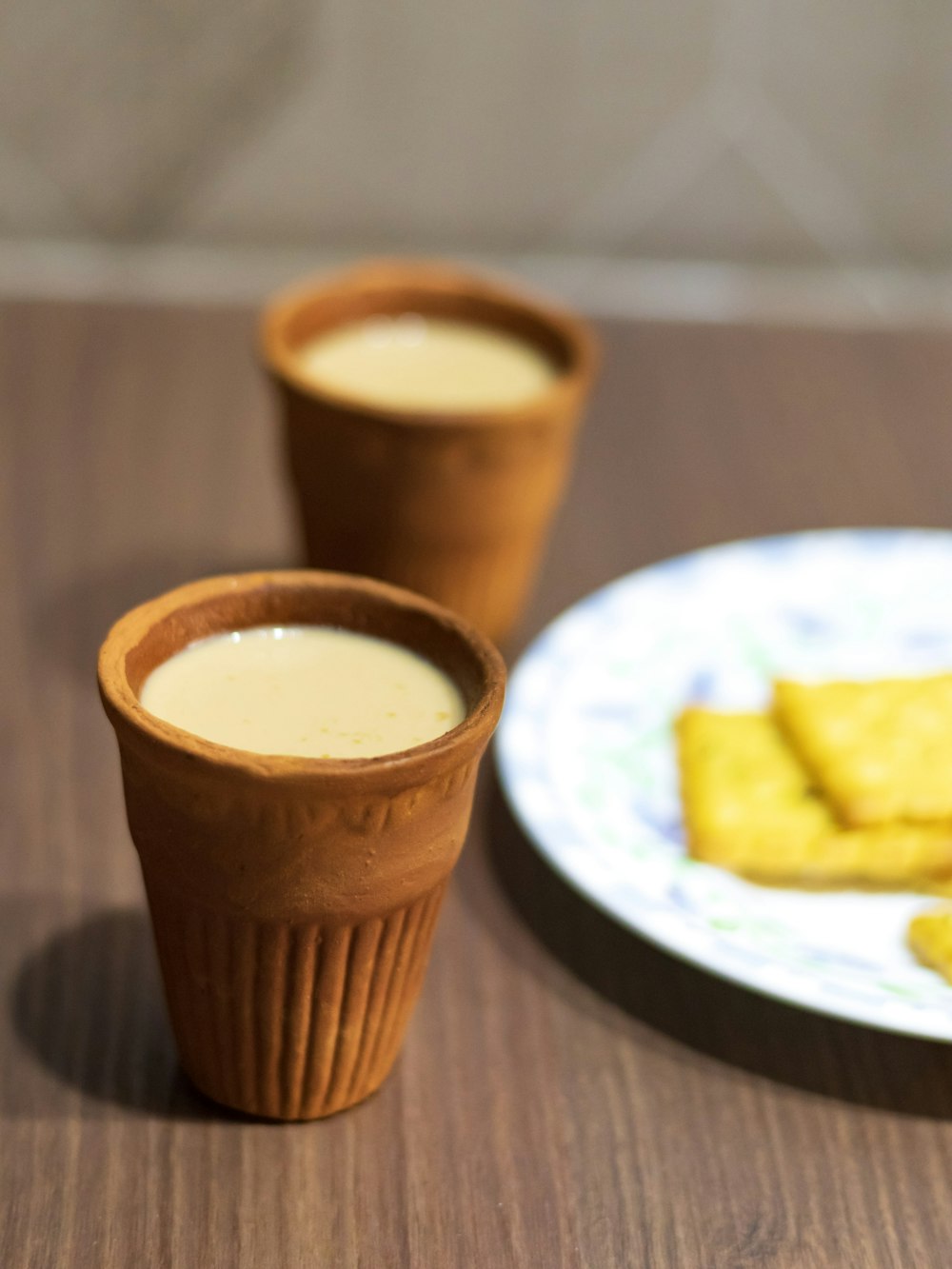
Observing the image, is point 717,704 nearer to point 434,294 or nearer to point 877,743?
point 877,743

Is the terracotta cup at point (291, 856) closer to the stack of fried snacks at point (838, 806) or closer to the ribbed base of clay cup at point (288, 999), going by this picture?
the ribbed base of clay cup at point (288, 999)

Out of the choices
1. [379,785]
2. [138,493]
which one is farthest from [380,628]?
[138,493]

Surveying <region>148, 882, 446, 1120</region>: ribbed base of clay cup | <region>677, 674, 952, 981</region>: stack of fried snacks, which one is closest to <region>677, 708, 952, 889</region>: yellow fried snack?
<region>677, 674, 952, 981</region>: stack of fried snacks

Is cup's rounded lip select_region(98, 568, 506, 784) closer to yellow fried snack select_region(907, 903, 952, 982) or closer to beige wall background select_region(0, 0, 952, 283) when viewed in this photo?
yellow fried snack select_region(907, 903, 952, 982)

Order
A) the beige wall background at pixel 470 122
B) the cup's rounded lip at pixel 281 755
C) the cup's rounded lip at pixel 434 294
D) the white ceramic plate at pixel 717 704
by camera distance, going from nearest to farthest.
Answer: the cup's rounded lip at pixel 281 755 → the white ceramic plate at pixel 717 704 → the cup's rounded lip at pixel 434 294 → the beige wall background at pixel 470 122

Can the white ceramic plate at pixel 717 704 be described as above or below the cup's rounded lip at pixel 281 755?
below

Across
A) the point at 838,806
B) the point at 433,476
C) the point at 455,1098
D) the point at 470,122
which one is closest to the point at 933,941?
the point at 838,806

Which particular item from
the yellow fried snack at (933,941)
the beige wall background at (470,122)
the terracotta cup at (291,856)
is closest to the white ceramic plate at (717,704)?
the yellow fried snack at (933,941)
